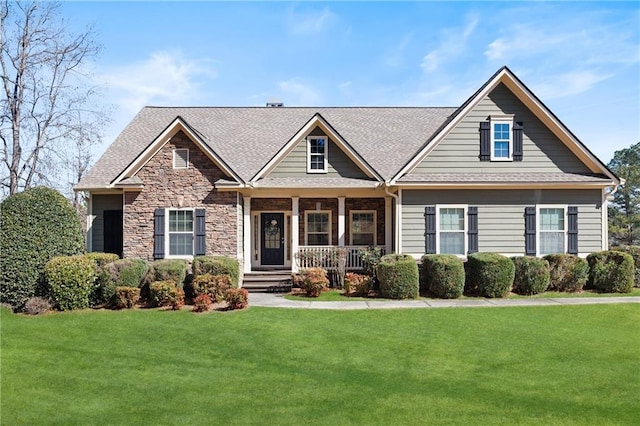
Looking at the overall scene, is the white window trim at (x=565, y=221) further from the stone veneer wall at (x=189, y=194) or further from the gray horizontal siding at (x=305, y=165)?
the stone veneer wall at (x=189, y=194)

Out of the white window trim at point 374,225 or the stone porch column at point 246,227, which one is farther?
the white window trim at point 374,225

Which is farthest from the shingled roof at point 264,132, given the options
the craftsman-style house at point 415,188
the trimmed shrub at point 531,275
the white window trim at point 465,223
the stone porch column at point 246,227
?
the trimmed shrub at point 531,275

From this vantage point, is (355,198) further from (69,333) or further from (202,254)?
(69,333)

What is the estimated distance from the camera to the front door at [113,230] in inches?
707

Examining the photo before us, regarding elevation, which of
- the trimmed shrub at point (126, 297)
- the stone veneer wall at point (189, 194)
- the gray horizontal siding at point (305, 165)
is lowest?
the trimmed shrub at point (126, 297)

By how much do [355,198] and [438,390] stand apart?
12.0 m

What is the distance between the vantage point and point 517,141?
55.0 feet

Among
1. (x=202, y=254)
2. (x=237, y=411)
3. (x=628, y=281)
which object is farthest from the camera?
(x=202, y=254)

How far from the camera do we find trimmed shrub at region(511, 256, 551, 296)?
14.7m

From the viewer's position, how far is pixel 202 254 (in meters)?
16.3

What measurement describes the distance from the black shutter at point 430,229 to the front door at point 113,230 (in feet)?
38.5

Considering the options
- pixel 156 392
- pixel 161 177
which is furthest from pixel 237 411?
pixel 161 177

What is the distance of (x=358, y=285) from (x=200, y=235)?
19.3ft

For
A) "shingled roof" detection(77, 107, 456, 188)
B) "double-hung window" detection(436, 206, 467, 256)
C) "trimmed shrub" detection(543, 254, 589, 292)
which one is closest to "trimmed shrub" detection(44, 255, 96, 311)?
"shingled roof" detection(77, 107, 456, 188)
